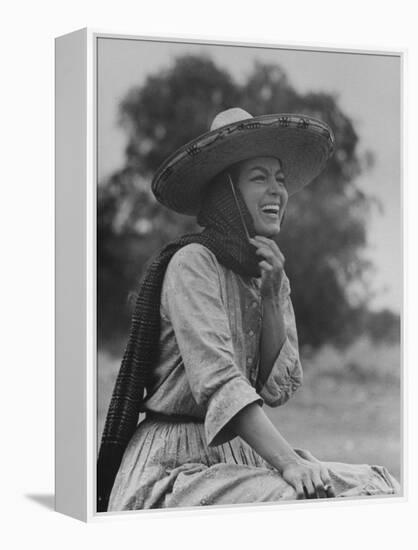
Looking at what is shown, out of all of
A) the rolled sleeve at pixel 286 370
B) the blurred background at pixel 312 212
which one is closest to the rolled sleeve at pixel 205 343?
the blurred background at pixel 312 212

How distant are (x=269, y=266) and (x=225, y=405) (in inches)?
36.9

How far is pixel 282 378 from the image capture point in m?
10.3

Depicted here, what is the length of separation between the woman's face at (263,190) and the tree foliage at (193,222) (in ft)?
0.45

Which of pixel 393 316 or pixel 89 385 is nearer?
pixel 89 385

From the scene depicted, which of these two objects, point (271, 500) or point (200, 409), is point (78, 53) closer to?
point (200, 409)

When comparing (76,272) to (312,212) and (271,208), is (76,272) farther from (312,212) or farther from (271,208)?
(312,212)

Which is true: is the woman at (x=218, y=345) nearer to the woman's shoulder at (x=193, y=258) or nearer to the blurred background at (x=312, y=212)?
the woman's shoulder at (x=193, y=258)

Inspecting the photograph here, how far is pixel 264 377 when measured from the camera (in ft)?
33.6

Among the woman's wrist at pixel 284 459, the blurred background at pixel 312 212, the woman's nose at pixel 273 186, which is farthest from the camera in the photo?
the woman's nose at pixel 273 186

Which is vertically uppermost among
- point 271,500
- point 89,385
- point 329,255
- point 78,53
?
point 78,53

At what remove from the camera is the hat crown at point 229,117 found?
10.0 meters

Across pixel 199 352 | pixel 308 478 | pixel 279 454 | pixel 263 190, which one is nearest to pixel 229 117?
pixel 263 190

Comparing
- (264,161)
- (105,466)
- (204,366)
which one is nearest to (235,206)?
(264,161)

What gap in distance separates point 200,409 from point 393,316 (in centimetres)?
162
